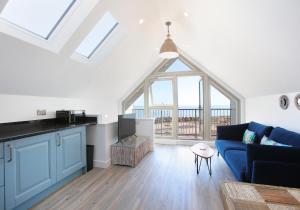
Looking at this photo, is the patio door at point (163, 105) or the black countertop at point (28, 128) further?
the patio door at point (163, 105)

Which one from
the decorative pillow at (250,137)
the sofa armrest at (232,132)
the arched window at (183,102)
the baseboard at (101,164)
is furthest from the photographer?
the arched window at (183,102)

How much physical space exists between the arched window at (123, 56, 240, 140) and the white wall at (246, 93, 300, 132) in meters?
0.63

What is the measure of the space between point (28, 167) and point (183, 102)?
416 centimetres

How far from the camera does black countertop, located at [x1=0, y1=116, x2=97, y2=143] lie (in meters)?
1.85

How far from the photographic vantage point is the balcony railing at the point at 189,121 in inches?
197

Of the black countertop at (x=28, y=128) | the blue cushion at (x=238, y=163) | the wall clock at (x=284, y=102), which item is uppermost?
the wall clock at (x=284, y=102)

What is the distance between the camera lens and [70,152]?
8.46ft

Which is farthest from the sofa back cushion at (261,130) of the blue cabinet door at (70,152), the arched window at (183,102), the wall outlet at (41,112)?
the wall outlet at (41,112)

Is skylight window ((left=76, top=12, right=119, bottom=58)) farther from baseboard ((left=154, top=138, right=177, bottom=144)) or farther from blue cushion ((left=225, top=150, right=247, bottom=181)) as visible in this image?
baseboard ((left=154, top=138, right=177, bottom=144))

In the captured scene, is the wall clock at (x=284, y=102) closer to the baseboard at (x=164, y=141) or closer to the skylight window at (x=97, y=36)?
the baseboard at (x=164, y=141)

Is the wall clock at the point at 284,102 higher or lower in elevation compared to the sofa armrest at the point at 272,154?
higher

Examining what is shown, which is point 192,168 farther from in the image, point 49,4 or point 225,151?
point 49,4

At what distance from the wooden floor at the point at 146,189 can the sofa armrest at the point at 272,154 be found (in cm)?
69

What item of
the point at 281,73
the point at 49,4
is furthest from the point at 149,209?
the point at 49,4
